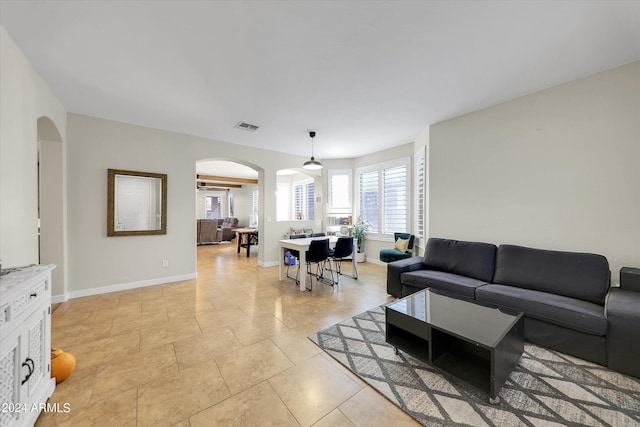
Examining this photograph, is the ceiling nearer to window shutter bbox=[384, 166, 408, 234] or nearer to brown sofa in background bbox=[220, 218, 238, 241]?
window shutter bbox=[384, 166, 408, 234]

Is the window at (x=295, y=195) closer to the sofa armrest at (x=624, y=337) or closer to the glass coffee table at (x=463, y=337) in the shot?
the glass coffee table at (x=463, y=337)

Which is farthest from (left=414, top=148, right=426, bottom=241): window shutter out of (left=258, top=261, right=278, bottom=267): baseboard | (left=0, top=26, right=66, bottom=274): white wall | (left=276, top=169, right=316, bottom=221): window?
(left=0, top=26, right=66, bottom=274): white wall

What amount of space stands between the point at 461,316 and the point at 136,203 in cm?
482

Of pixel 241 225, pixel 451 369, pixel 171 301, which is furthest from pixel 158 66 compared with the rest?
pixel 241 225

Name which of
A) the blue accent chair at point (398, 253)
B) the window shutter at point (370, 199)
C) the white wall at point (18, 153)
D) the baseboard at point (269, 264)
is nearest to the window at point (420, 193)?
the blue accent chair at point (398, 253)

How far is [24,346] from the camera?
54.5 inches

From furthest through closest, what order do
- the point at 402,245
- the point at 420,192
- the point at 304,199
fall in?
the point at 304,199
the point at 402,245
the point at 420,192

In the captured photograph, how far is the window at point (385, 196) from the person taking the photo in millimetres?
5246

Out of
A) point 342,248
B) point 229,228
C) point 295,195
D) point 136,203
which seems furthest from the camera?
point 229,228

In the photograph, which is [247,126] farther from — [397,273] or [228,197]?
[228,197]

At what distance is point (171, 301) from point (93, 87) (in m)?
2.84

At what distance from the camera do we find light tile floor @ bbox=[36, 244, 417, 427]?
1.55 m

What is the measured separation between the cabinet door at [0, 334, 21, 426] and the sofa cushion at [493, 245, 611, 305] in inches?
161

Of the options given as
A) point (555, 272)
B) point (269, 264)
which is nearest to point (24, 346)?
point (269, 264)
